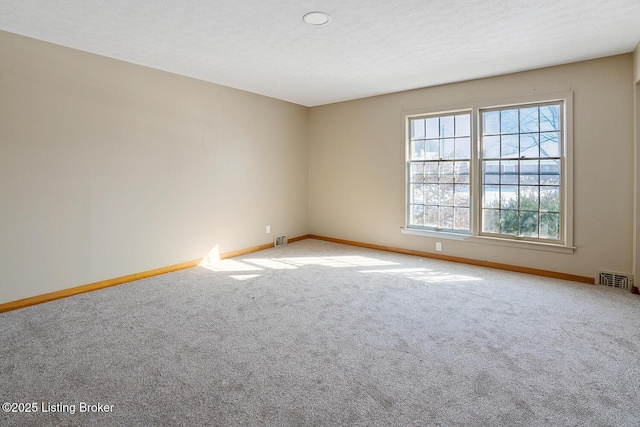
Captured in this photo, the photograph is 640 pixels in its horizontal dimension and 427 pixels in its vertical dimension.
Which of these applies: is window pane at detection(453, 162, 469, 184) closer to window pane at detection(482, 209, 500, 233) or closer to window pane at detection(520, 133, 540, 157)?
window pane at detection(482, 209, 500, 233)

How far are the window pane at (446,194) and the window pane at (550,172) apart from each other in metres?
1.09

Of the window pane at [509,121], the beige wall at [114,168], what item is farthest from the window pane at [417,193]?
the beige wall at [114,168]

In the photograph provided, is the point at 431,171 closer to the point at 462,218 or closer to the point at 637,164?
the point at 462,218

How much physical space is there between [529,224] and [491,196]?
549 mm

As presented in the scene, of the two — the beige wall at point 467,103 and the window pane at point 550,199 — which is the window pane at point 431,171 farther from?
the window pane at point 550,199

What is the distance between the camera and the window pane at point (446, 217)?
493 cm

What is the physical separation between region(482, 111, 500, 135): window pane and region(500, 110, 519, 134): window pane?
1.8 inches

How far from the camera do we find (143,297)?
343cm

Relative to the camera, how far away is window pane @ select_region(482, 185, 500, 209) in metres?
4.48

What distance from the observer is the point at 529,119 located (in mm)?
4207

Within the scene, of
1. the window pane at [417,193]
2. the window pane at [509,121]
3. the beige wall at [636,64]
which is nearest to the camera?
the beige wall at [636,64]

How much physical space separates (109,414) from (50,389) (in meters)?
0.49

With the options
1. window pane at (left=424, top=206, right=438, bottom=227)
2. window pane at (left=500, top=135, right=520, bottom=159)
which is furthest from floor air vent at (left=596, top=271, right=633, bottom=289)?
window pane at (left=424, top=206, right=438, bottom=227)

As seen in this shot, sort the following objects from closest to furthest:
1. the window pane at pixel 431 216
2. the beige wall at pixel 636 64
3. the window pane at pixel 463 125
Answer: the beige wall at pixel 636 64 < the window pane at pixel 463 125 < the window pane at pixel 431 216
